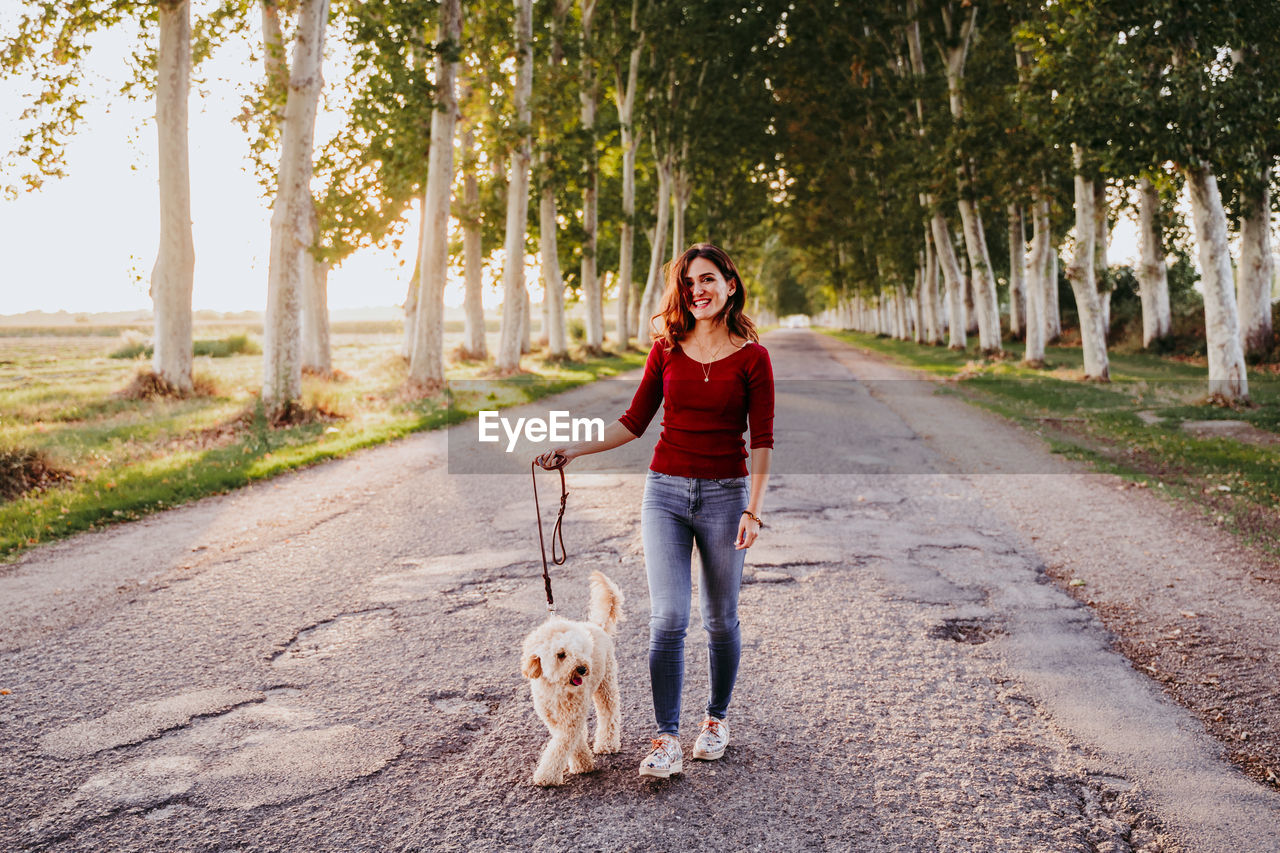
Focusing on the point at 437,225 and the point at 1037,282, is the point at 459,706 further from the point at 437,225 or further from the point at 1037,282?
the point at 1037,282

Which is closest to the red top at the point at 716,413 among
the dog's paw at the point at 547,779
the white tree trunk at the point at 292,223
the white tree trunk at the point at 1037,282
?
the dog's paw at the point at 547,779

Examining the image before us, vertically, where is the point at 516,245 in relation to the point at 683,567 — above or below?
above

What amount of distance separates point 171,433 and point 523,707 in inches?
429

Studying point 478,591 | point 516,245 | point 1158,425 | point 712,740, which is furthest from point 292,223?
point 1158,425

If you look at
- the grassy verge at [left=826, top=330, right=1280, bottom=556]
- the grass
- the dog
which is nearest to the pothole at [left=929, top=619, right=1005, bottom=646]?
the dog

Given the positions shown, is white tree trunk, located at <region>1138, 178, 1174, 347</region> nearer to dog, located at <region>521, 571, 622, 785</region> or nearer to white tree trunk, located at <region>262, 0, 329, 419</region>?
white tree trunk, located at <region>262, 0, 329, 419</region>

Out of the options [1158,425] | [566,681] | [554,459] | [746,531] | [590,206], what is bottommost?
[566,681]

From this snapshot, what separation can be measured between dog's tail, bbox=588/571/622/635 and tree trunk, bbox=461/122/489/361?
20.1 m

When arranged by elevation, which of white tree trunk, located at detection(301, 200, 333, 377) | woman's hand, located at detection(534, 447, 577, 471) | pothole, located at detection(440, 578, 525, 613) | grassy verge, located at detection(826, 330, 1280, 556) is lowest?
pothole, located at detection(440, 578, 525, 613)

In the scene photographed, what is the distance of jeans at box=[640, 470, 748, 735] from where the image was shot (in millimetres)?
3670

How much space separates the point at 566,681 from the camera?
3.48 metres

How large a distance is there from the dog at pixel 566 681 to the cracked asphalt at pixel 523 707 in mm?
116

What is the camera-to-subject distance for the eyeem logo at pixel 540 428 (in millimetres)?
13614

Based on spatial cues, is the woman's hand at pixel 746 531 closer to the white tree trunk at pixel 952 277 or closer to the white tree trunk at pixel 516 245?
the white tree trunk at pixel 516 245
